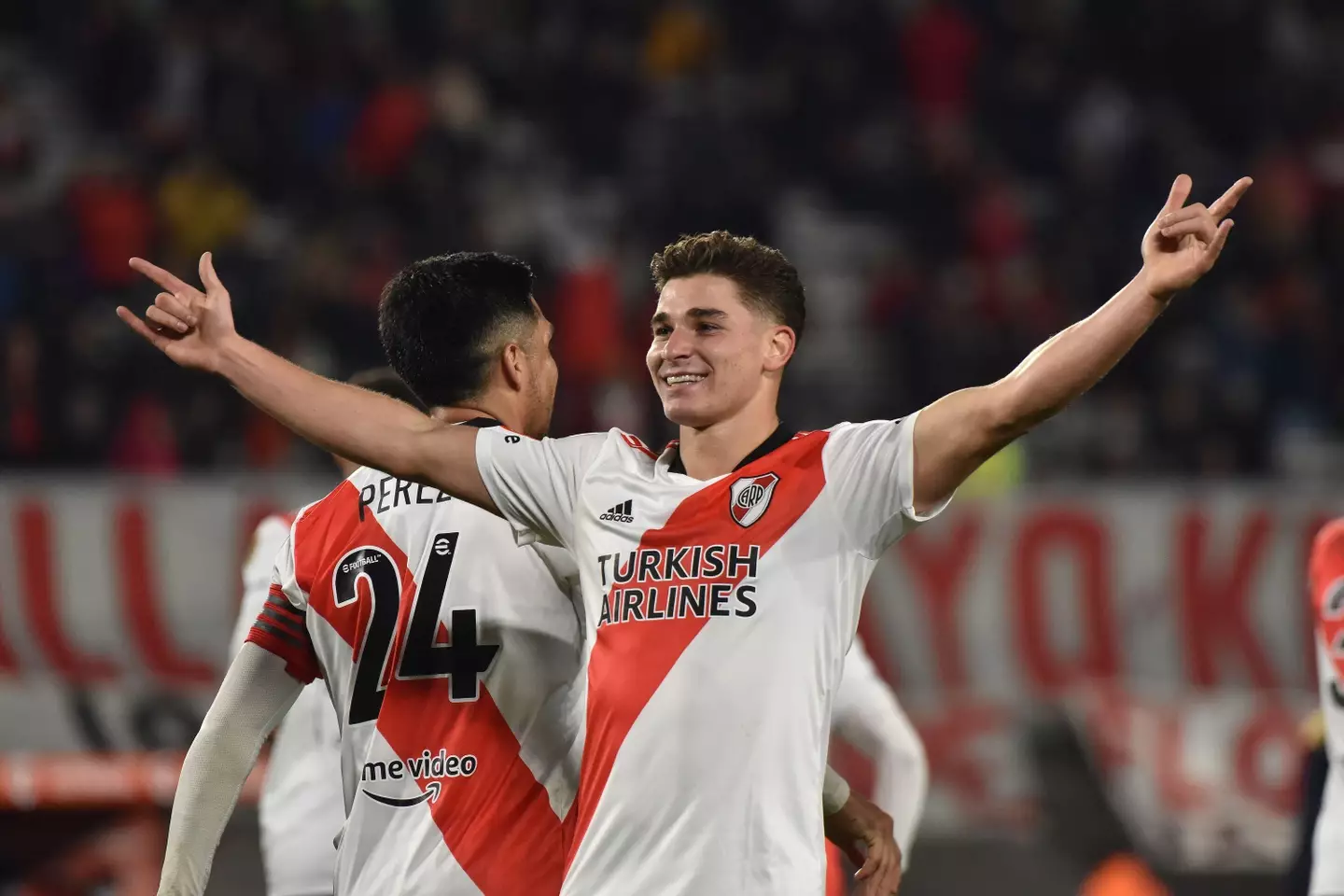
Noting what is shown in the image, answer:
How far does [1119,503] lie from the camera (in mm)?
11906

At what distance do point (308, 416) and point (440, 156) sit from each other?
11.3m

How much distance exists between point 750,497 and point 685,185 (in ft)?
37.0

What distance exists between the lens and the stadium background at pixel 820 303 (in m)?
9.84

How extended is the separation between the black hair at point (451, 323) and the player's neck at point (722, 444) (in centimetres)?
59

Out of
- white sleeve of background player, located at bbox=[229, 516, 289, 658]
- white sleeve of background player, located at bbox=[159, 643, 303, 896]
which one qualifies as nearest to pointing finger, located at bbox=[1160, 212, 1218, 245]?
white sleeve of background player, located at bbox=[159, 643, 303, 896]

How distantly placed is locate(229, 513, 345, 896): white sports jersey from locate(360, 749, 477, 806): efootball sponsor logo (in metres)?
1.06

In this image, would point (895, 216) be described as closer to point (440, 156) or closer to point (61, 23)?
point (440, 156)

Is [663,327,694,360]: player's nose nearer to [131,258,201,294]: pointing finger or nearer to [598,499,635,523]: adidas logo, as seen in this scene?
[598,499,635,523]: adidas logo

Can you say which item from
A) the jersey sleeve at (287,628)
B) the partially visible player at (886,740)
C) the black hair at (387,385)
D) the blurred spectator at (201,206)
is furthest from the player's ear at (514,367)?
the blurred spectator at (201,206)

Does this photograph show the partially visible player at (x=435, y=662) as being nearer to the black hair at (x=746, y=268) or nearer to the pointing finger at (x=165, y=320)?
the black hair at (x=746, y=268)

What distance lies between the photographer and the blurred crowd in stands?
13352mm

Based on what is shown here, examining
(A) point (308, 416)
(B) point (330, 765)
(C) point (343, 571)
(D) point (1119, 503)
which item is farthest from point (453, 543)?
(D) point (1119, 503)

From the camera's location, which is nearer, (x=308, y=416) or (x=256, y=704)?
(x=308, y=416)

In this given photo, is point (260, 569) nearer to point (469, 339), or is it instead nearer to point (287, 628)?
point (287, 628)
